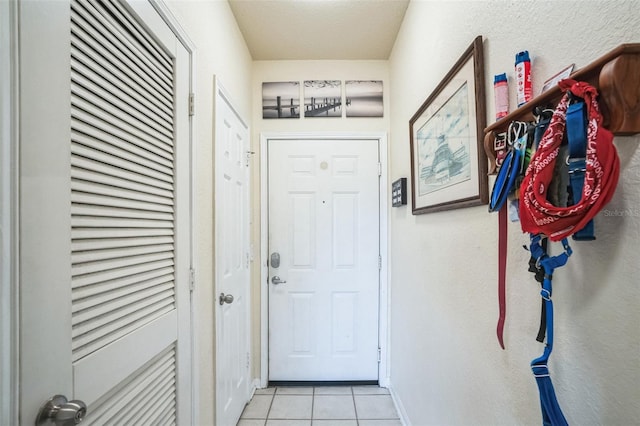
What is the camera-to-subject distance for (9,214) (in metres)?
0.51

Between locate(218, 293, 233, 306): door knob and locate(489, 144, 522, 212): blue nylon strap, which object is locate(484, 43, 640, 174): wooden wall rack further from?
locate(218, 293, 233, 306): door knob

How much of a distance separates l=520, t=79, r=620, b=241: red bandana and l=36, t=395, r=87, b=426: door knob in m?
1.01

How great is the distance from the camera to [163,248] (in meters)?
1.01

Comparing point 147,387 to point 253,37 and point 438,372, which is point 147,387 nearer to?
point 438,372

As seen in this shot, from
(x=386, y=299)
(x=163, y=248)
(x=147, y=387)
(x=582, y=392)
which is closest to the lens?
(x=582, y=392)

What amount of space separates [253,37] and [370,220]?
5.23 ft

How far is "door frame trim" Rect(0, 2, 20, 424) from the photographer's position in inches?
19.8

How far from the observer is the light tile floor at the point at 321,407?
6.10ft

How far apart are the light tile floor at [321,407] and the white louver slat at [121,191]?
→ 3.64ft

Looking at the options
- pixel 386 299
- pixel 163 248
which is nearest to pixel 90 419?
pixel 163 248

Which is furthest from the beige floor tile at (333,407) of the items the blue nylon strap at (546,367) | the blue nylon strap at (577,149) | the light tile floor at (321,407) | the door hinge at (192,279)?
the blue nylon strap at (577,149)

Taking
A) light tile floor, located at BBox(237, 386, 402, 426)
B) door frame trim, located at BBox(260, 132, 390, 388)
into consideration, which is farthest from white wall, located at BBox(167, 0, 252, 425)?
door frame trim, located at BBox(260, 132, 390, 388)

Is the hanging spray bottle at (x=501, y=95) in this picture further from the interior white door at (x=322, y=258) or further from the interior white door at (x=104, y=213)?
the interior white door at (x=322, y=258)

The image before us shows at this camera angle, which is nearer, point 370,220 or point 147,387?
point 147,387
